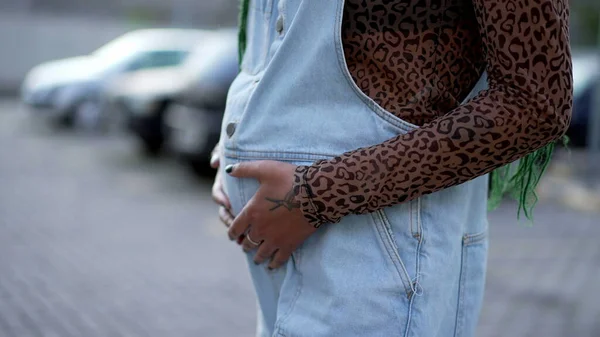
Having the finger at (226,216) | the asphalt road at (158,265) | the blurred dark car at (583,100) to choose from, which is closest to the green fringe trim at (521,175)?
the finger at (226,216)

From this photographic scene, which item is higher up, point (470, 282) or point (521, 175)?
point (521, 175)

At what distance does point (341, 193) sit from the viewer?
114 cm

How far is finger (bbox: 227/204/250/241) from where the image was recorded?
125 cm

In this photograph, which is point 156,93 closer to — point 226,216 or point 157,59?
point 157,59

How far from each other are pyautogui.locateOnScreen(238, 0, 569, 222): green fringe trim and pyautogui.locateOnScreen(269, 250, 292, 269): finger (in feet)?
1.45

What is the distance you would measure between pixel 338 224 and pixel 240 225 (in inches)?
7.0

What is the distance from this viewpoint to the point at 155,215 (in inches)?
282

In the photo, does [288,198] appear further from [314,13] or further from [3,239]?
[3,239]

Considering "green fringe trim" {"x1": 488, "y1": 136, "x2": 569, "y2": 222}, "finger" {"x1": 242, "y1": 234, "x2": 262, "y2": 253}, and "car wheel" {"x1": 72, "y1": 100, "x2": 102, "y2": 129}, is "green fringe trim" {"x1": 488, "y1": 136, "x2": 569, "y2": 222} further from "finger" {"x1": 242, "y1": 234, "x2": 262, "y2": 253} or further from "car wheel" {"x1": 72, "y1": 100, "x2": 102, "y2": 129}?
"car wheel" {"x1": 72, "y1": 100, "x2": 102, "y2": 129}

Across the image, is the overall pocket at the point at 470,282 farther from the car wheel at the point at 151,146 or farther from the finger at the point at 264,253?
the car wheel at the point at 151,146

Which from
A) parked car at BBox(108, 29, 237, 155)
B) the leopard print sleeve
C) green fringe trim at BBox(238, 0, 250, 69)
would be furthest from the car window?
the leopard print sleeve

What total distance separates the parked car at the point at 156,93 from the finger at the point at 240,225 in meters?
7.44

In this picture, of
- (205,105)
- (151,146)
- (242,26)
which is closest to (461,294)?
(242,26)

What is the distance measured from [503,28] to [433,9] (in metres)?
0.13
